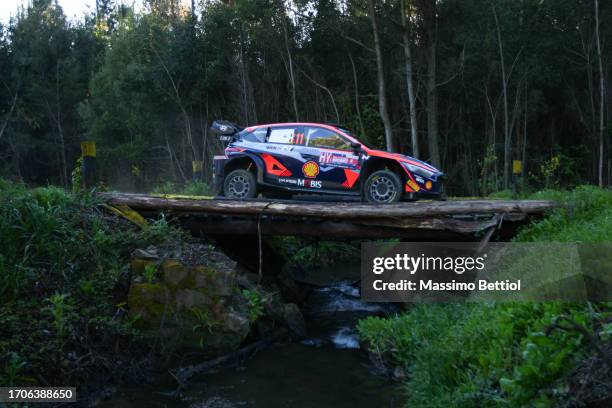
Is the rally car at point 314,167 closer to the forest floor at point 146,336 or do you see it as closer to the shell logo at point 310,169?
the shell logo at point 310,169

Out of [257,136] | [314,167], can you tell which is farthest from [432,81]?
[314,167]

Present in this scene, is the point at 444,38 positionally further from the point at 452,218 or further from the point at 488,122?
the point at 452,218

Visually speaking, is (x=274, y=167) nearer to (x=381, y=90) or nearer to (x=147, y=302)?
(x=147, y=302)

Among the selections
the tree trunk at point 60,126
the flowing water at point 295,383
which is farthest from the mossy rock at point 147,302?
the tree trunk at point 60,126

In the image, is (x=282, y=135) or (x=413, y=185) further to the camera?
(x=282, y=135)

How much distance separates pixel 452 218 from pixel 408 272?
1205 millimetres

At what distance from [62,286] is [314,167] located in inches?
200

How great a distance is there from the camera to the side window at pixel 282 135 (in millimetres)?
11703

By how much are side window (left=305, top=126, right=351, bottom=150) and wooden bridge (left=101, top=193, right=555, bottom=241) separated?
5.96 ft

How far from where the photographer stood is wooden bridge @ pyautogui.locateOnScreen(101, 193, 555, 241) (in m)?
9.17

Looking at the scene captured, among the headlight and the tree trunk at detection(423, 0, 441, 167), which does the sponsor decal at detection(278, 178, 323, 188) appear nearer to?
the headlight

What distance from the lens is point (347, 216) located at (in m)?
9.54

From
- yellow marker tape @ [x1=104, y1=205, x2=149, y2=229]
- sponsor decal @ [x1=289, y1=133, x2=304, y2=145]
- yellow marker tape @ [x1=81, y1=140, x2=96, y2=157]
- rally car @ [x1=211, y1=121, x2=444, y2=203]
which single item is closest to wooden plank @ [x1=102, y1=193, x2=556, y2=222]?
yellow marker tape @ [x1=104, y1=205, x2=149, y2=229]

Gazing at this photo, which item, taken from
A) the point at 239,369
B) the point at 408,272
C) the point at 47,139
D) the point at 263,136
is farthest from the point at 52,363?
A: the point at 47,139
